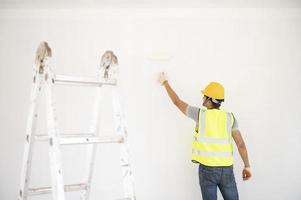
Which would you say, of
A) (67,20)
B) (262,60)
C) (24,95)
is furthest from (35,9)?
(262,60)

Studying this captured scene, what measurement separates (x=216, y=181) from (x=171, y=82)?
999 mm

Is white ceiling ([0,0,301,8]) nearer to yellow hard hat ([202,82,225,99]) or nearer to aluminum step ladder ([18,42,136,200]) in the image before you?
yellow hard hat ([202,82,225,99])

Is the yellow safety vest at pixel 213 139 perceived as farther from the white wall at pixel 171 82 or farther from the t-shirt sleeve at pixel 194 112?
the white wall at pixel 171 82

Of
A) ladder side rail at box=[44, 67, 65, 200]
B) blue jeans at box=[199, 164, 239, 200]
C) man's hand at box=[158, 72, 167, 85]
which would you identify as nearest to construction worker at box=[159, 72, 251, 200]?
blue jeans at box=[199, 164, 239, 200]

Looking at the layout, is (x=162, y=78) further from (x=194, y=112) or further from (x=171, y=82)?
(x=194, y=112)

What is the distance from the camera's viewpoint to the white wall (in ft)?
9.57

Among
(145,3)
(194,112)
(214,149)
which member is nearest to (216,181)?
(214,149)

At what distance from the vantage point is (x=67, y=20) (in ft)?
9.89

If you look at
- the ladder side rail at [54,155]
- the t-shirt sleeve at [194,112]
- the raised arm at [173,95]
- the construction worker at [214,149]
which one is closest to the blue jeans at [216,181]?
the construction worker at [214,149]

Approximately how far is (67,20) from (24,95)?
775 mm

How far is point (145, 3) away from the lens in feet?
9.61

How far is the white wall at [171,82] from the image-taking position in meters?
2.92

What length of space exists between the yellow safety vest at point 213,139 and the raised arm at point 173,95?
0.21 metres

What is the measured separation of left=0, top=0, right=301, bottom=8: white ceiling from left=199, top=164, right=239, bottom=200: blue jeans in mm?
1429
